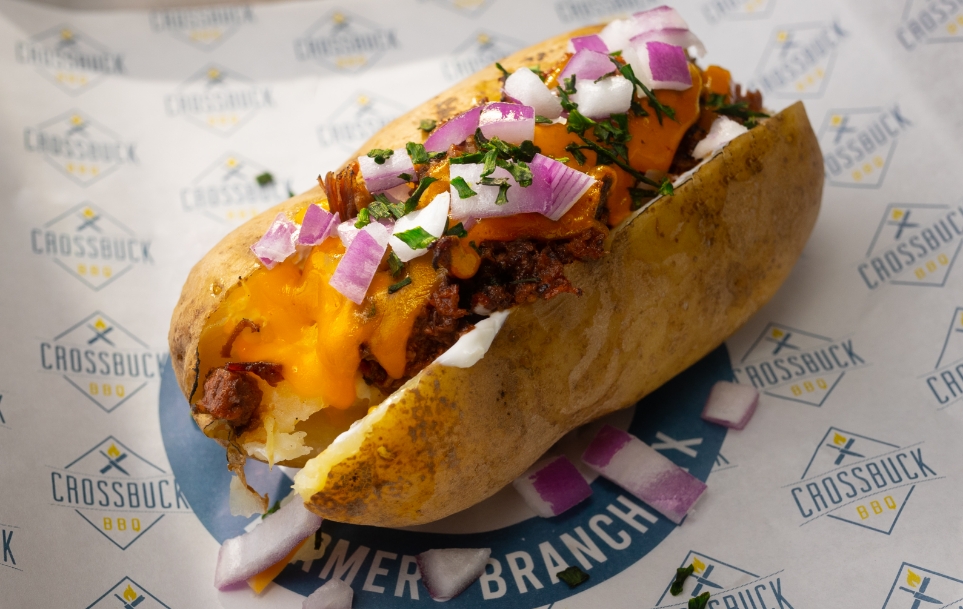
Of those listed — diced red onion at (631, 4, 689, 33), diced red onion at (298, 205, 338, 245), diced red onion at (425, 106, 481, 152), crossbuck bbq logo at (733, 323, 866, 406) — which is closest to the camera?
diced red onion at (298, 205, 338, 245)

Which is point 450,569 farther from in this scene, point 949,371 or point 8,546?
point 949,371

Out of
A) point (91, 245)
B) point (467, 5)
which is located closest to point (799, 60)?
point (467, 5)

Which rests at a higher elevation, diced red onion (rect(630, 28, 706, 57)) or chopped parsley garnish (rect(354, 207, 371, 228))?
diced red onion (rect(630, 28, 706, 57))

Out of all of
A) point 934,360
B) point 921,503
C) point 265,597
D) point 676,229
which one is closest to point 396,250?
point 676,229

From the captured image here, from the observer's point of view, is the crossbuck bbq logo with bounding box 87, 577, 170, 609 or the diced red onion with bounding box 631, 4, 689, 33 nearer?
the crossbuck bbq logo with bounding box 87, 577, 170, 609

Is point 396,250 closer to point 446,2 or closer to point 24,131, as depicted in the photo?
point 24,131

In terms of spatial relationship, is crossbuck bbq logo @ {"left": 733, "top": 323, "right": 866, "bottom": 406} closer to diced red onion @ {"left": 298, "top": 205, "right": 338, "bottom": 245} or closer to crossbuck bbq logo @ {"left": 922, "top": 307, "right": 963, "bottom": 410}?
crossbuck bbq logo @ {"left": 922, "top": 307, "right": 963, "bottom": 410}

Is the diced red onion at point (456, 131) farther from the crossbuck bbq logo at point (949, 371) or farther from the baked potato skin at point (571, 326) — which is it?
the crossbuck bbq logo at point (949, 371)

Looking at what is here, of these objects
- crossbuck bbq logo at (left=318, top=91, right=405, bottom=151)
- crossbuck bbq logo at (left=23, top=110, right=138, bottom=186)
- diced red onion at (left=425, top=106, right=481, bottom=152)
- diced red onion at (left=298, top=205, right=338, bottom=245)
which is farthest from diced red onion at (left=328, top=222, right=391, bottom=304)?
crossbuck bbq logo at (left=23, top=110, right=138, bottom=186)
